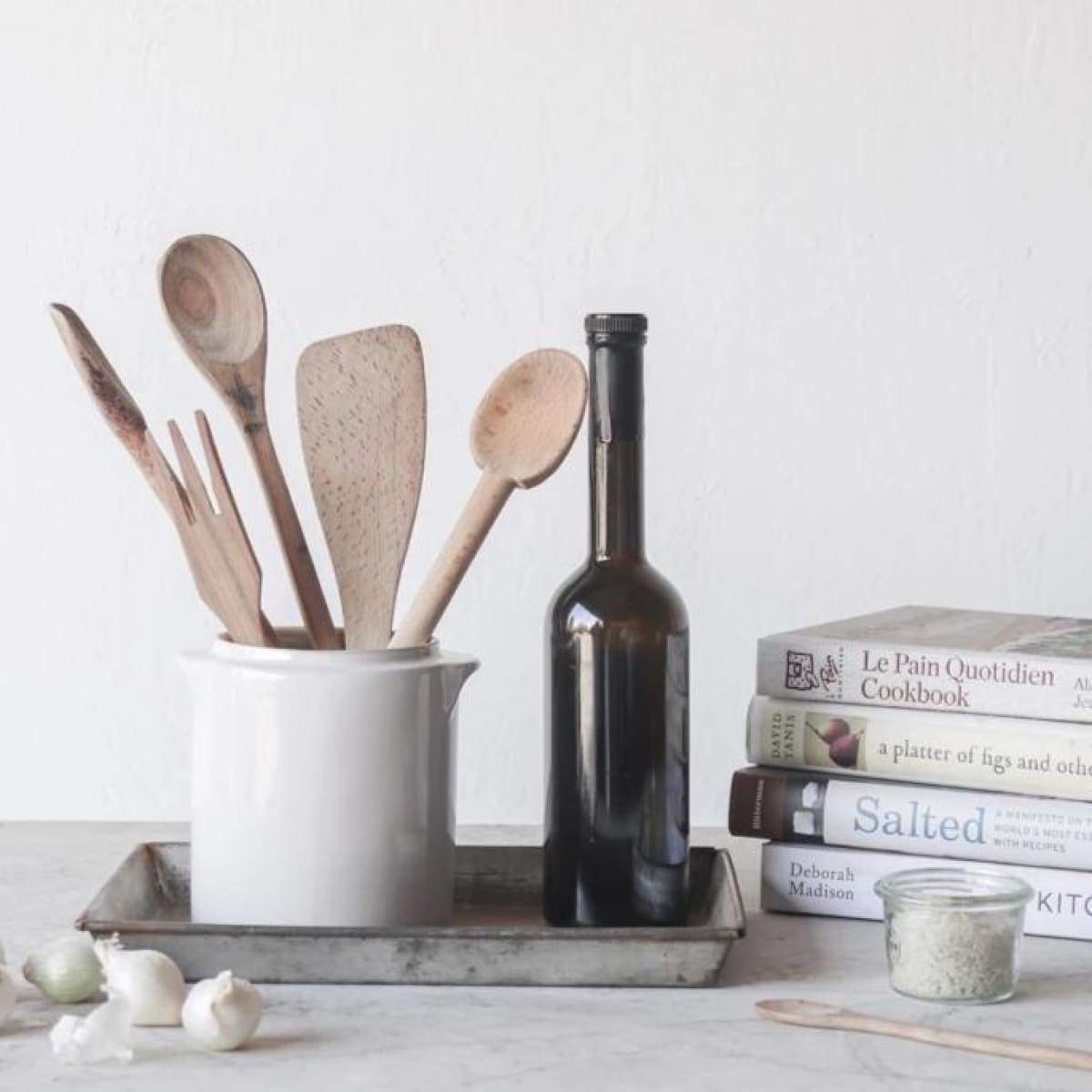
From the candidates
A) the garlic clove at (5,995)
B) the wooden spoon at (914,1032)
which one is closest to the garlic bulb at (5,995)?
the garlic clove at (5,995)

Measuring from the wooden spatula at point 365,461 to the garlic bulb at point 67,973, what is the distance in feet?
0.62

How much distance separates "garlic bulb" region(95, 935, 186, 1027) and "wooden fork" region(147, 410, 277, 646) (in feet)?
0.55

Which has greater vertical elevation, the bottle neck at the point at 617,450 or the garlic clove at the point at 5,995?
the bottle neck at the point at 617,450

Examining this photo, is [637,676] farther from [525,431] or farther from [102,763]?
[102,763]

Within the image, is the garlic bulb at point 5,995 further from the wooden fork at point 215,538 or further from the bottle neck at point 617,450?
the bottle neck at point 617,450

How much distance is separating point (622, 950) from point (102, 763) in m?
0.67

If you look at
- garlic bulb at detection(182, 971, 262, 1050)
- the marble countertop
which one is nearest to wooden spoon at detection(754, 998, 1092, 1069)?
the marble countertop

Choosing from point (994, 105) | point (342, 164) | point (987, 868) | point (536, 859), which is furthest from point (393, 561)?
point (994, 105)

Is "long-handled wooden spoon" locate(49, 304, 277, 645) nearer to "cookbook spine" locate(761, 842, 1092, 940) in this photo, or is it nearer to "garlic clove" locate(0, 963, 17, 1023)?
"garlic clove" locate(0, 963, 17, 1023)

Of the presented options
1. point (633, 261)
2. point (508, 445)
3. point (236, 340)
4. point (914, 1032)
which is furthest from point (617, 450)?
point (633, 261)

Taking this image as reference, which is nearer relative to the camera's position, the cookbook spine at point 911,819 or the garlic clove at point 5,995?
the garlic clove at point 5,995

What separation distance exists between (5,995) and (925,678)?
459 mm

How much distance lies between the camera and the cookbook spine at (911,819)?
851 mm

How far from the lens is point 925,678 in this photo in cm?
88
